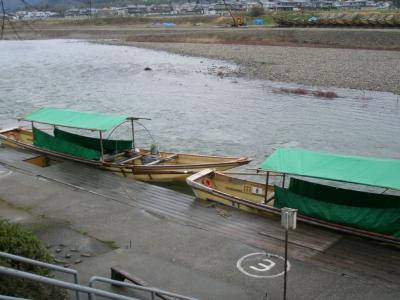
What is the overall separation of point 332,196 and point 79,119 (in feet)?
36.7

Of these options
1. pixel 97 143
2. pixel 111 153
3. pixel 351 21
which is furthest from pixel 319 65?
pixel 111 153

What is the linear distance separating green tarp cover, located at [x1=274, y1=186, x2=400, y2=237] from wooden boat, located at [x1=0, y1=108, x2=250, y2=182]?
4.49 meters

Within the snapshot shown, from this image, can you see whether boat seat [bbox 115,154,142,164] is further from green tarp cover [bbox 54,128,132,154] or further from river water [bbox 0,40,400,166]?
river water [bbox 0,40,400,166]

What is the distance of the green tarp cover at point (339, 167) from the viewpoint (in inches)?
481

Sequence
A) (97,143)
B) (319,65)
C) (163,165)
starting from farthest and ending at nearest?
(319,65) → (97,143) → (163,165)

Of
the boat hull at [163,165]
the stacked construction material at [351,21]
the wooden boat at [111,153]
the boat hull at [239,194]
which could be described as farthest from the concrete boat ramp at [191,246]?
the stacked construction material at [351,21]

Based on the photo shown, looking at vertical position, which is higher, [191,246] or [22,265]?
[22,265]

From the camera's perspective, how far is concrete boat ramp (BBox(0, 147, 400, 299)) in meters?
10.1

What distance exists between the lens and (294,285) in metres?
10.1

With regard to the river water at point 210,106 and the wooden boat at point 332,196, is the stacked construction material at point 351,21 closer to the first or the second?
the river water at point 210,106

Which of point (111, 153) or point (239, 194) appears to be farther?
point (111, 153)

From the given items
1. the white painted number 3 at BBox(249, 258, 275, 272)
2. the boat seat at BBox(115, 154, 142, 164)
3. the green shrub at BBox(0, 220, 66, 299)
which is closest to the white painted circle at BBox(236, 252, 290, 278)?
the white painted number 3 at BBox(249, 258, 275, 272)

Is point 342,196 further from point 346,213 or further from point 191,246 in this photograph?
point 191,246

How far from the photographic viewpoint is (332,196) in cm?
1396
